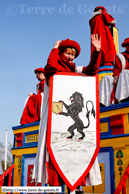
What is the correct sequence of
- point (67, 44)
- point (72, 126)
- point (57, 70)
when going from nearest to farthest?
1. point (72, 126)
2. point (57, 70)
3. point (67, 44)

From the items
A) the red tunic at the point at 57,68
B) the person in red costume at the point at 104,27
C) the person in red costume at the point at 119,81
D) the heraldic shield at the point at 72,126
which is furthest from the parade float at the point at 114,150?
the person in red costume at the point at 104,27

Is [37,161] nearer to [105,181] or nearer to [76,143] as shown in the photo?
[76,143]

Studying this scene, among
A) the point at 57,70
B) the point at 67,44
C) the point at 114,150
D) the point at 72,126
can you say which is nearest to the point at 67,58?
the point at 67,44

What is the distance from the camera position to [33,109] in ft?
19.7

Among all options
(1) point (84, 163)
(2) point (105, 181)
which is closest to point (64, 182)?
(1) point (84, 163)

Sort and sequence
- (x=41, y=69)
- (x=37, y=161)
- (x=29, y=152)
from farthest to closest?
(x=41, y=69)
(x=29, y=152)
(x=37, y=161)

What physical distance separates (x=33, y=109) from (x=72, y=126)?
3569 millimetres

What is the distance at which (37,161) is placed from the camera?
264cm

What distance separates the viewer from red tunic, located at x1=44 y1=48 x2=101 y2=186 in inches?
97.5

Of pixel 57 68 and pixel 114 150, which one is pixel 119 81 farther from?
pixel 57 68

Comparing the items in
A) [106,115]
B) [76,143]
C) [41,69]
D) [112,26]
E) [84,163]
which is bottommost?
[84,163]

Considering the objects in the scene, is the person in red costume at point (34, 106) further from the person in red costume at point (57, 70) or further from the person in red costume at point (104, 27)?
the person in red costume at point (57, 70)

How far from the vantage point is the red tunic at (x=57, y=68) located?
2.48 m

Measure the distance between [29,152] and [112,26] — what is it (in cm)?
424
